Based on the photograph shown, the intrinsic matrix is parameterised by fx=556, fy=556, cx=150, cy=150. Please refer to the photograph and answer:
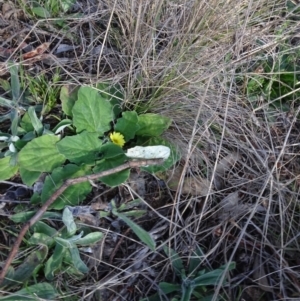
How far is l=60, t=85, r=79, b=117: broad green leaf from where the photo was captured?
1322 mm

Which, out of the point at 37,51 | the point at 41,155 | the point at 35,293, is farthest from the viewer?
the point at 37,51

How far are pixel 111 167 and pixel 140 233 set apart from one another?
165 millimetres

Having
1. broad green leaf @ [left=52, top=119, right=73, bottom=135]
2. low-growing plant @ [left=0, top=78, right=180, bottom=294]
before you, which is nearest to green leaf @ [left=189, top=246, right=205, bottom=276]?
low-growing plant @ [left=0, top=78, right=180, bottom=294]

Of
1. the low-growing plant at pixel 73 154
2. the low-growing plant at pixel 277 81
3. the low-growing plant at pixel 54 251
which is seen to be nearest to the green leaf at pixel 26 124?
the low-growing plant at pixel 73 154

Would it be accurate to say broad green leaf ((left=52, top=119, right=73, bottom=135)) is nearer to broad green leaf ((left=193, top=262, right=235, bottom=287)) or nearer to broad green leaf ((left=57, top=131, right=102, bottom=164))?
broad green leaf ((left=57, top=131, right=102, bottom=164))

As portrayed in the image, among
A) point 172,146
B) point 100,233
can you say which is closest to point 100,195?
point 100,233

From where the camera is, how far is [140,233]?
1.25 m

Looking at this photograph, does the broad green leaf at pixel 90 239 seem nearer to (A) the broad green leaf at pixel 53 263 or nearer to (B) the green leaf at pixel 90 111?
(A) the broad green leaf at pixel 53 263

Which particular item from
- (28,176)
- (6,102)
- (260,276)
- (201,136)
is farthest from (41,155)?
(260,276)

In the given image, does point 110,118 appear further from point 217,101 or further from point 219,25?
point 219,25

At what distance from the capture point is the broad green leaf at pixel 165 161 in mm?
1298

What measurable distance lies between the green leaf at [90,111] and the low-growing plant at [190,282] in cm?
33

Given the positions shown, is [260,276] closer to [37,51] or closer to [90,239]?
[90,239]

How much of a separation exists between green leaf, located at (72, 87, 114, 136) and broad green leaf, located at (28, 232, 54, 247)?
10.2 inches
